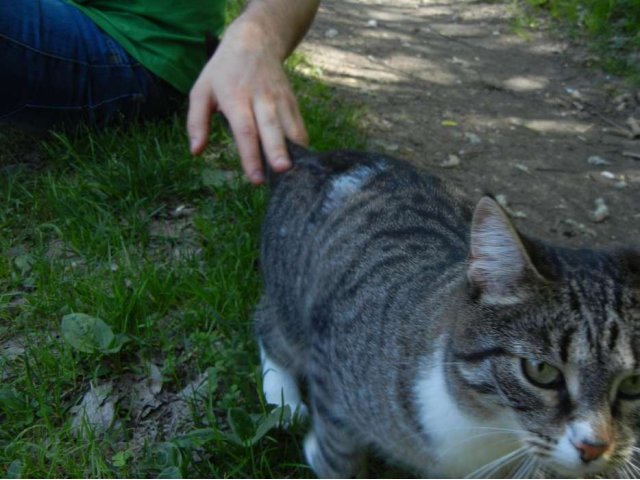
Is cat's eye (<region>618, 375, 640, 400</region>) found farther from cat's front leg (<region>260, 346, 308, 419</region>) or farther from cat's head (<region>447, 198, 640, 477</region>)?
cat's front leg (<region>260, 346, 308, 419</region>)

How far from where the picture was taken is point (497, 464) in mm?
1807

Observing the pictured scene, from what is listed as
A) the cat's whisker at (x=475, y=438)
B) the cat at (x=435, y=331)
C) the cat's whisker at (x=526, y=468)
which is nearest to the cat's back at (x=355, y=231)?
the cat at (x=435, y=331)

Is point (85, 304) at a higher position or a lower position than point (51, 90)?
lower

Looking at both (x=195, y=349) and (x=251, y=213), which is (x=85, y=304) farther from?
(x=251, y=213)

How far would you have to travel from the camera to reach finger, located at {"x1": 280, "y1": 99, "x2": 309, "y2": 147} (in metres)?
2.61

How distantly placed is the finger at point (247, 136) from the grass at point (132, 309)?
0.48 metres

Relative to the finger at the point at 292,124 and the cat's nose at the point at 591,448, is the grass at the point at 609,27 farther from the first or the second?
the cat's nose at the point at 591,448

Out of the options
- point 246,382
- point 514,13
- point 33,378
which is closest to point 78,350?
point 33,378

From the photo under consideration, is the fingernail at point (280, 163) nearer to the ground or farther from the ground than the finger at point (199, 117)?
nearer to the ground

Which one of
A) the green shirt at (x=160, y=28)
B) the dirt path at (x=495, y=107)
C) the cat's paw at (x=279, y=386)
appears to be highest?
the green shirt at (x=160, y=28)

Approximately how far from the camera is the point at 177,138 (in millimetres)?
3639

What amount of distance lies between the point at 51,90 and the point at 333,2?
131 inches

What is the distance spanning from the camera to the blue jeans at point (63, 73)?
346 cm

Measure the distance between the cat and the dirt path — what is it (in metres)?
1.29
